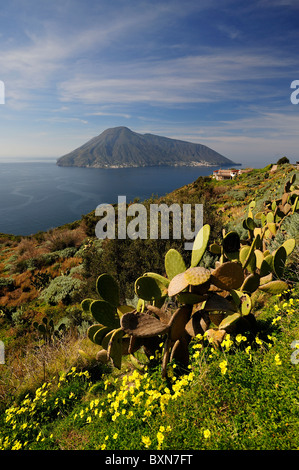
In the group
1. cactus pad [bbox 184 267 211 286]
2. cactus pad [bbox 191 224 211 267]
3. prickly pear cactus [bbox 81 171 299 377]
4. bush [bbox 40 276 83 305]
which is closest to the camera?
cactus pad [bbox 184 267 211 286]

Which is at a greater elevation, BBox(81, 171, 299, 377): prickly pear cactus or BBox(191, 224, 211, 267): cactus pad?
BBox(191, 224, 211, 267): cactus pad

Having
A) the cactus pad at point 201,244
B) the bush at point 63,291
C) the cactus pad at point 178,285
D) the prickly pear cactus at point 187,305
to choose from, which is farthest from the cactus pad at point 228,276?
the bush at point 63,291

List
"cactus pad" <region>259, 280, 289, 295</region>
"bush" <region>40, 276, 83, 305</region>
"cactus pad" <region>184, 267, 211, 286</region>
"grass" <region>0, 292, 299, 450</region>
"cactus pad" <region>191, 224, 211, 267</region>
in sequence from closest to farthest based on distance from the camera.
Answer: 1. "grass" <region>0, 292, 299, 450</region>
2. "cactus pad" <region>184, 267, 211, 286</region>
3. "cactus pad" <region>191, 224, 211, 267</region>
4. "cactus pad" <region>259, 280, 289, 295</region>
5. "bush" <region>40, 276, 83, 305</region>

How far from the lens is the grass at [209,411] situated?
1765 mm

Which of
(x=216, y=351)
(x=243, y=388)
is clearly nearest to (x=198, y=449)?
(x=243, y=388)

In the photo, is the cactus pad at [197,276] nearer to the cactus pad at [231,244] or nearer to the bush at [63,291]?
the cactus pad at [231,244]

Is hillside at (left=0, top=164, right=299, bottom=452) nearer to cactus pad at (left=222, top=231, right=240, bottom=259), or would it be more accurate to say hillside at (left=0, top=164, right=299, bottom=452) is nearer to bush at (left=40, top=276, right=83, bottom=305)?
cactus pad at (left=222, top=231, right=240, bottom=259)

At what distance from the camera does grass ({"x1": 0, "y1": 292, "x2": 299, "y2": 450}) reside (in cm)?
176

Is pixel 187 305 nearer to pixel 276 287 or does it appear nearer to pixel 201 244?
pixel 201 244

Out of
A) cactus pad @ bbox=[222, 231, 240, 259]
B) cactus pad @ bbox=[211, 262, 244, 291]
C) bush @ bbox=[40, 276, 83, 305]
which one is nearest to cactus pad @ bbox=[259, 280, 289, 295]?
cactus pad @ bbox=[211, 262, 244, 291]
